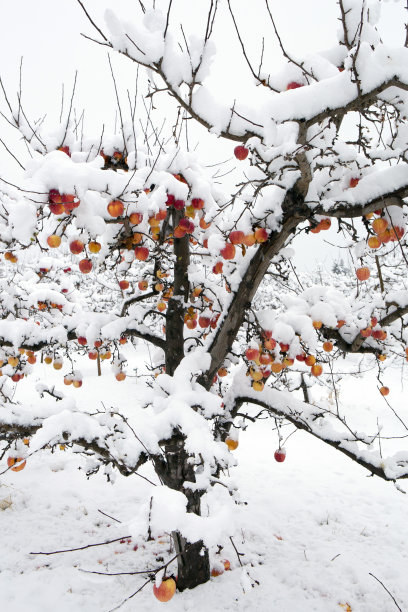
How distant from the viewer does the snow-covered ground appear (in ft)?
12.5

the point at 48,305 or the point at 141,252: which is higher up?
the point at 48,305

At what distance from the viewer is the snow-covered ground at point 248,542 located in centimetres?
379

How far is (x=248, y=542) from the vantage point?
16.3 feet

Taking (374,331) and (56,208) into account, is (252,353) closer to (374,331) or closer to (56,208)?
(374,331)

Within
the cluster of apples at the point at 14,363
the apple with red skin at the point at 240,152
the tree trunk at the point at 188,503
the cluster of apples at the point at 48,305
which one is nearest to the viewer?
the apple with red skin at the point at 240,152

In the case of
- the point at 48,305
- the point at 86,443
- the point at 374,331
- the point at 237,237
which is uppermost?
the point at 48,305

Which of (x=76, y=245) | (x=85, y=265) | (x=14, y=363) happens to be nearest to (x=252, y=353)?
(x=85, y=265)

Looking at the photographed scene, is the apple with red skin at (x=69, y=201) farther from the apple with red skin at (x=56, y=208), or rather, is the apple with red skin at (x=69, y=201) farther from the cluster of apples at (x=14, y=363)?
the cluster of apples at (x=14, y=363)

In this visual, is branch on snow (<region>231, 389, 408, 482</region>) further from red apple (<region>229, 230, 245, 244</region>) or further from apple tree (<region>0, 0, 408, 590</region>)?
red apple (<region>229, 230, 245, 244</region>)

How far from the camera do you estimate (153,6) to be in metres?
2.10

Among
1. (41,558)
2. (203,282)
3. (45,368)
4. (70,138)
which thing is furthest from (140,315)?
(45,368)

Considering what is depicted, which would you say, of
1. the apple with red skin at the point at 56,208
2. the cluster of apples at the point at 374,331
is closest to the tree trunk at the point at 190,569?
the cluster of apples at the point at 374,331

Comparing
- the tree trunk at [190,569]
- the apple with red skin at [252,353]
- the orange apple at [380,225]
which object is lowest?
the tree trunk at [190,569]

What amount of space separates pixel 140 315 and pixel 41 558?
3335mm
